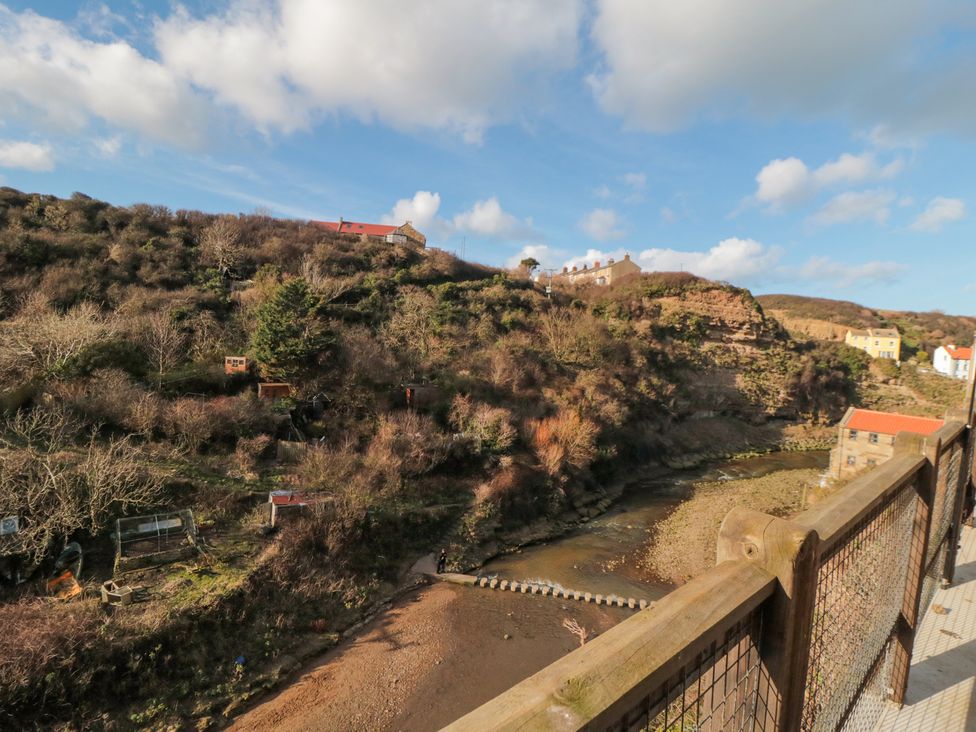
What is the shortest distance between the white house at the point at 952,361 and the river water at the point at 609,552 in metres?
36.5

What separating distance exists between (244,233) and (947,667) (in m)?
38.5

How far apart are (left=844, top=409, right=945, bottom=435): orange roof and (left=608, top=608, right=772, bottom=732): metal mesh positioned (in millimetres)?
25108

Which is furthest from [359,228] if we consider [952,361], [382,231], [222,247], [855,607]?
[952,361]

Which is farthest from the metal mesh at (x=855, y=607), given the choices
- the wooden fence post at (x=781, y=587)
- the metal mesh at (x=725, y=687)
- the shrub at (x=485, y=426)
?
the shrub at (x=485, y=426)

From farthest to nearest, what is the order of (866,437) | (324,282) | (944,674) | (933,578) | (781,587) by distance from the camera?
(324,282), (866,437), (933,578), (944,674), (781,587)

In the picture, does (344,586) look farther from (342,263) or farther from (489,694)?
(342,263)

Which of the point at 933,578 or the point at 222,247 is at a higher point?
the point at 222,247

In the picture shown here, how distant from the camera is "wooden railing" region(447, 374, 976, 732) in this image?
96 centimetres

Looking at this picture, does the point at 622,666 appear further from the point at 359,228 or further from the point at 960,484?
the point at 359,228

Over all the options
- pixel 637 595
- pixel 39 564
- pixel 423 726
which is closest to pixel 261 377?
pixel 39 564

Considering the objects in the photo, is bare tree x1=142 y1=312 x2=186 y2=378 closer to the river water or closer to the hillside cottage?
the river water

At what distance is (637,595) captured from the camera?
1388 cm

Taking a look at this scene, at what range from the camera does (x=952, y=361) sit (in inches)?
1748

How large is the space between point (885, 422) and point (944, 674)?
72.0ft
